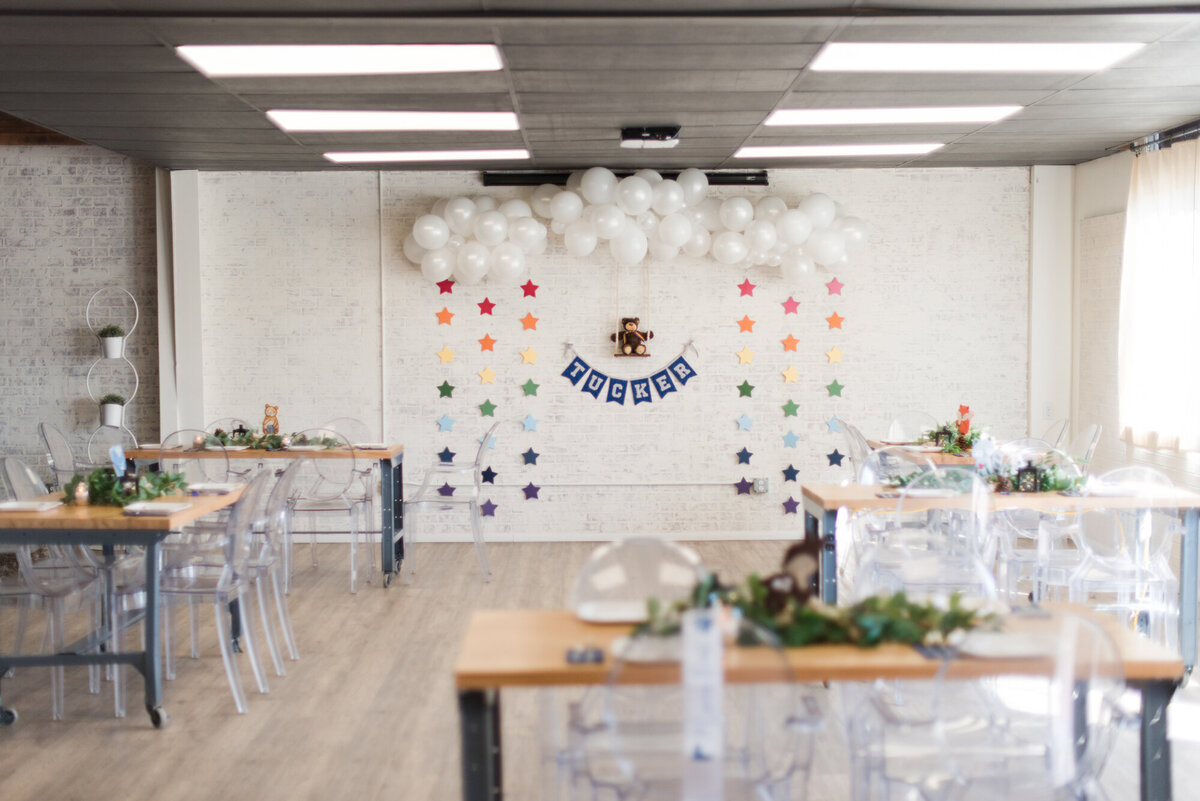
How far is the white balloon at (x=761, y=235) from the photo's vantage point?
7.43 meters

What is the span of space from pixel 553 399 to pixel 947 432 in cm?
297

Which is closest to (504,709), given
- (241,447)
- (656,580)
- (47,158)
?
(656,580)

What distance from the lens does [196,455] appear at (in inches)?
256

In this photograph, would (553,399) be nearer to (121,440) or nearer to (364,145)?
(364,145)

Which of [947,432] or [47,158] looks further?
[47,158]

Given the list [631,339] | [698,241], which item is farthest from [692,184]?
[631,339]

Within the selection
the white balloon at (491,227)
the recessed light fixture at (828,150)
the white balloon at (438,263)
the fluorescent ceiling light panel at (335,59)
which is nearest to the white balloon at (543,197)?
the white balloon at (491,227)

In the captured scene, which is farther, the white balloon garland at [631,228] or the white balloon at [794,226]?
the white balloon at [794,226]

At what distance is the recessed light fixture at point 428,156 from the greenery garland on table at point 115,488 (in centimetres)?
317

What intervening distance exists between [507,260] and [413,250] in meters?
0.82

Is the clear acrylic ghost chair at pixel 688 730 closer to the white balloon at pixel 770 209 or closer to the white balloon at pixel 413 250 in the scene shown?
the white balloon at pixel 770 209

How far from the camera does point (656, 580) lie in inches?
117

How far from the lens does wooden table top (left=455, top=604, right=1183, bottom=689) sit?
2.28m

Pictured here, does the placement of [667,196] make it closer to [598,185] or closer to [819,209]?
[598,185]
